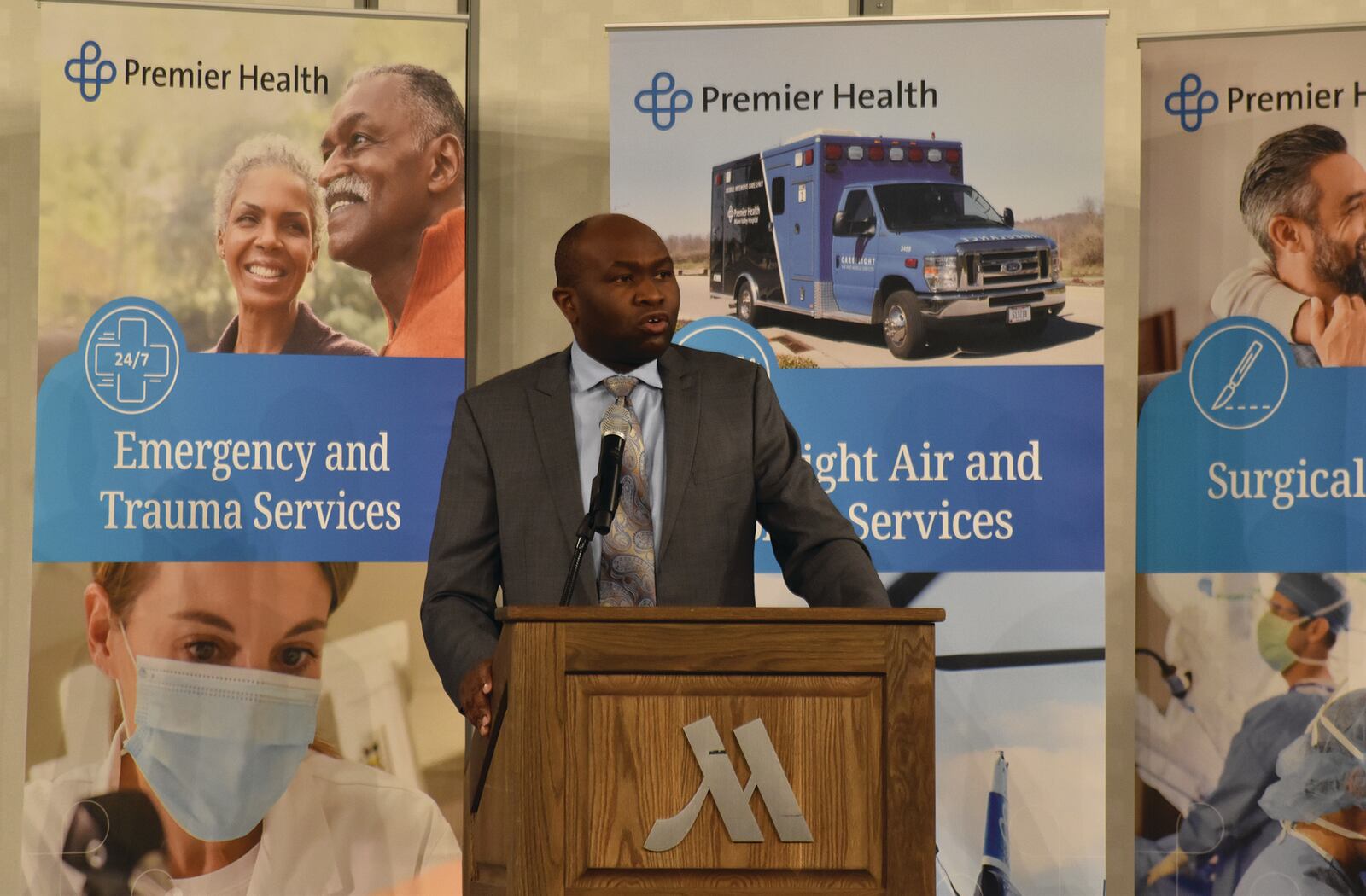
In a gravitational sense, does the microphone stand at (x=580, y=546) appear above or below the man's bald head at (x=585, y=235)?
below

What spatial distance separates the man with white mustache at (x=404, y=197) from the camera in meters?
4.80

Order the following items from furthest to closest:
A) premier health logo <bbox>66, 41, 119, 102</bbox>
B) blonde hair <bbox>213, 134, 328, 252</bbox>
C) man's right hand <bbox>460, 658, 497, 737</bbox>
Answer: blonde hair <bbox>213, 134, 328, 252</bbox> < premier health logo <bbox>66, 41, 119, 102</bbox> < man's right hand <bbox>460, 658, 497, 737</bbox>

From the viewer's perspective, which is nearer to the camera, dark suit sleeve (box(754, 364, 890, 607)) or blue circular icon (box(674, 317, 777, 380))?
dark suit sleeve (box(754, 364, 890, 607))

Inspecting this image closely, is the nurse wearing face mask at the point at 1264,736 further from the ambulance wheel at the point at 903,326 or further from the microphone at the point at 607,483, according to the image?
the microphone at the point at 607,483

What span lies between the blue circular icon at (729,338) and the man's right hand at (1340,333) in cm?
157

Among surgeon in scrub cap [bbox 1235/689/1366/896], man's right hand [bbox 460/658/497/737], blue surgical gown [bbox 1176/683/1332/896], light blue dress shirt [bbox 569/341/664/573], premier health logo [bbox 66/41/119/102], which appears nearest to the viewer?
man's right hand [bbox 460/658/497/737]

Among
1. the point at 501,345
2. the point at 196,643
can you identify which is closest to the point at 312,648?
the point at 196,643

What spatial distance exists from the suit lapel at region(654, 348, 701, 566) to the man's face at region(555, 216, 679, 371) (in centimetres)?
9

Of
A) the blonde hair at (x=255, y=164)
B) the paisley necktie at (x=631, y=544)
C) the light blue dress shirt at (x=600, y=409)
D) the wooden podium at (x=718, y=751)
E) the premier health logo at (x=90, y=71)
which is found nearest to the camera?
the wooden podium at (x=718, y=751)

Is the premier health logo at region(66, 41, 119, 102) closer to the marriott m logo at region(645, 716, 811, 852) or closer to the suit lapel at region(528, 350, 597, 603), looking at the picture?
the suit lapel at region(528, 350, 597, 603)

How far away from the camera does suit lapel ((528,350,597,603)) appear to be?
2.74m

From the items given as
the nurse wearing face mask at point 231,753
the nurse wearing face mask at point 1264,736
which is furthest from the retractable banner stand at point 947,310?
the nurse wearing face mask at point 231,753

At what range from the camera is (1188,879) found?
4.59m

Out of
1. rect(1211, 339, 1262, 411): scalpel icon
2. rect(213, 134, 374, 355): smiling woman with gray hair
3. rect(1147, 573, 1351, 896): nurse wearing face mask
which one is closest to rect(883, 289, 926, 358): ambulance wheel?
rect(1211, 339, 1262, 411): scalpel icon
